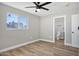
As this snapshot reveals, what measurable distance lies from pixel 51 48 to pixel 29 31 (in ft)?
1.69

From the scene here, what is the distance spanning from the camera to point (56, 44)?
119 cm

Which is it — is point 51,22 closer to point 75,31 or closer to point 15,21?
point 75,31

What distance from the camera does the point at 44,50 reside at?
1154mm

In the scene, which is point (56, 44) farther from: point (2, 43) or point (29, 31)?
point (2, 43)

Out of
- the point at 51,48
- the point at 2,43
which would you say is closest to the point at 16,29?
the point at 2,43

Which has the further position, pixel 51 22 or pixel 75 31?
pixel 51 22

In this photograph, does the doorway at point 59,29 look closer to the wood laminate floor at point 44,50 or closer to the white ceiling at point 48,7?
the wood laminate floor at point 44,50

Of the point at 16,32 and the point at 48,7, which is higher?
the point at 48,7

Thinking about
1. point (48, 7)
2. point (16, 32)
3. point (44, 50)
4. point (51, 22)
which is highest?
point (48, 7)

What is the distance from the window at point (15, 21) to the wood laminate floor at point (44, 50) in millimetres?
376

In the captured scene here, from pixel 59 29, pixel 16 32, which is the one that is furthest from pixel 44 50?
pixel 16 32

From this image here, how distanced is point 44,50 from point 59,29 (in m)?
0.46

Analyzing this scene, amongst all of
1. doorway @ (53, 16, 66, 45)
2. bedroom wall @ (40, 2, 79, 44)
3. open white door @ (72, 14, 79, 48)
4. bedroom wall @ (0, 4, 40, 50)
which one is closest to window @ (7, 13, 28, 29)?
bedroom wall @ (0, 4, 40, 50)

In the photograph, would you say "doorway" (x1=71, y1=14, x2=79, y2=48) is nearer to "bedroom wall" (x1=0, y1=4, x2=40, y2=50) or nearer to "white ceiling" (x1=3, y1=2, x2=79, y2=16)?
"white ceiling" (x1=3, y1=2, x2=79, y2=16)
